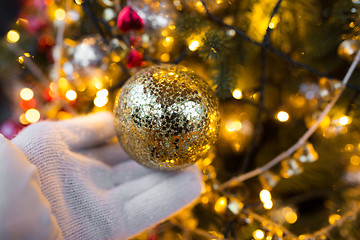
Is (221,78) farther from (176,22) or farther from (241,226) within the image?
(241,226)

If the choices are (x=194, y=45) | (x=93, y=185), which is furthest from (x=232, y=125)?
(x=93, y=185)

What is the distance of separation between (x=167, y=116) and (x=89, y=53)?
32 centimetres

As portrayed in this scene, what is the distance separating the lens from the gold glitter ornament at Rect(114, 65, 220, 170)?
0.37m

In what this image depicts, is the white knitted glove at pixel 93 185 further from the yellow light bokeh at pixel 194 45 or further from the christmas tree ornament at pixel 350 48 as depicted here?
the christmas tree ornament at pixel 350 48

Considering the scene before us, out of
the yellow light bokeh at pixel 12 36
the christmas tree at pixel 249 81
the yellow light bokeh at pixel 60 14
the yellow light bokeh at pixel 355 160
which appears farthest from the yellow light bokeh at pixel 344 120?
the yellow light bokeh at pixel 12 36

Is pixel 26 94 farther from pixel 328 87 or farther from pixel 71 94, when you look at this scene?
pixel 328 87

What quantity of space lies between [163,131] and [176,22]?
8.9 inches

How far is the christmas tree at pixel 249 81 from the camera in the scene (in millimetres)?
490

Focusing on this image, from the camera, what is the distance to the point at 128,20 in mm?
479

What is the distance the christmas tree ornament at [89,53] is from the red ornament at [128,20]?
12cm

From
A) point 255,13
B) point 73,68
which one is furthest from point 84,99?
point 255,13

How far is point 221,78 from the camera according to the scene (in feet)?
1.62

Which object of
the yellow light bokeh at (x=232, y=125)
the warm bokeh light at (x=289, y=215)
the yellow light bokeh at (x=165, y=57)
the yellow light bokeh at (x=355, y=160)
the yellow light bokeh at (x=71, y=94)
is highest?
the yellow light bokeh at (x=165, y=57)

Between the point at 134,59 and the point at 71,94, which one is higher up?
the point at 134,59
